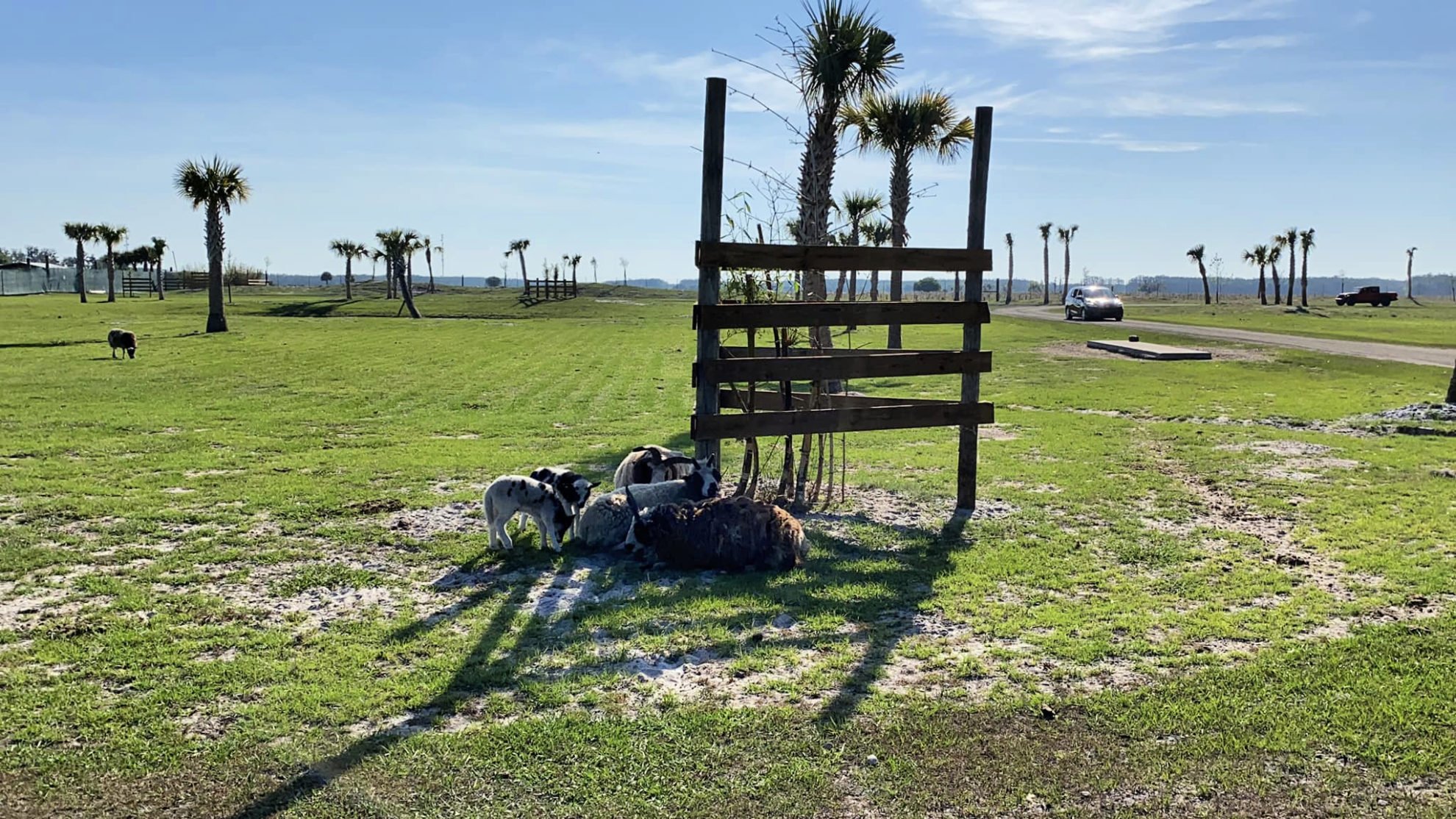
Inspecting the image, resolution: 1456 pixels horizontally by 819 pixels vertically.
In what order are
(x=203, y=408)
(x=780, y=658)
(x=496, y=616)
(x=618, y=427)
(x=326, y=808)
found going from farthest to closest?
(x=203, y=408) < (x=618, y=427) < (x=496, y=616) < (x=780, y=658) < (x=326, y=808)

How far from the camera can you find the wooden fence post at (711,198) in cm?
820

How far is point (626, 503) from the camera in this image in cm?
781

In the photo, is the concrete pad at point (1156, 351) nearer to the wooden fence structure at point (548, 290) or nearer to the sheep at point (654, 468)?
the sheep at point (654, 468)

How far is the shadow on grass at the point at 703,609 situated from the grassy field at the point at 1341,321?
33199mm

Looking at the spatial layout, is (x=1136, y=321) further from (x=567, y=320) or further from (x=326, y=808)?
(x=326, y=808)

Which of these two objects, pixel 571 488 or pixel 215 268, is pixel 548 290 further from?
pixel 571 488

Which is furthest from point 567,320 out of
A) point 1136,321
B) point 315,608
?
point 315,608

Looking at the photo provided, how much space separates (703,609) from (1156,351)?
80.3ft

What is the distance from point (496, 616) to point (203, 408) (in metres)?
12.2

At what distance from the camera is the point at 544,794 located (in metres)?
4.04

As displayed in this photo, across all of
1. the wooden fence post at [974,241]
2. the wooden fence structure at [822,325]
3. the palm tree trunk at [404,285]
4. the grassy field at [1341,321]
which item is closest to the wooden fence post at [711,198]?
the wooden fence structure at [822,325]

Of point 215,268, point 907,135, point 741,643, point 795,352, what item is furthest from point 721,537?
point 215,268

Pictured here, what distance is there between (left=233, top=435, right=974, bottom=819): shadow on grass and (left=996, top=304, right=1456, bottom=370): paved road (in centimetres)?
2270

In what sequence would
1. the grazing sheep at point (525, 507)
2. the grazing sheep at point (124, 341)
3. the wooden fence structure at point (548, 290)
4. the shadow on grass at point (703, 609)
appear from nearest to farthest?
the shadow on grass at point (703, 609) < the grazing sheep at point (525, 507) < the grazing sheep at point (124, 341) < the wooden fence structure at point (548, 290)
